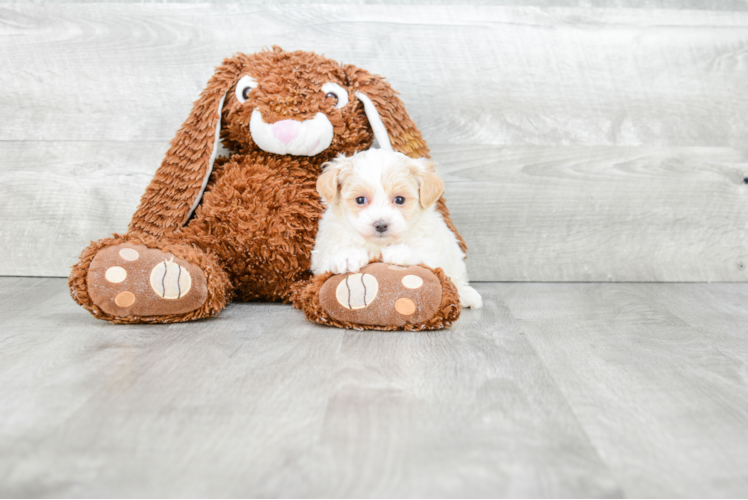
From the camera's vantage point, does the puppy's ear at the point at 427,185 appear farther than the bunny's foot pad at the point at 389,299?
Yes

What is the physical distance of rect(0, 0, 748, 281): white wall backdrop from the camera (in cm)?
152

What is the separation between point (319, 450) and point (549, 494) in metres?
0.23

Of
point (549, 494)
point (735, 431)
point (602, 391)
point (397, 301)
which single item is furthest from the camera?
point (397, 301)

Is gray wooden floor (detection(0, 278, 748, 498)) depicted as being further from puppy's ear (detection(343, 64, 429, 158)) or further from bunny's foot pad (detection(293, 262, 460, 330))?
puppy's ear (detection(343, 64, 429, 158))

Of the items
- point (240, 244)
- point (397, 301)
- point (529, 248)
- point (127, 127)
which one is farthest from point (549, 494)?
point (127, 127)

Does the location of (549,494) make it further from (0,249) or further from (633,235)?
(0,249)

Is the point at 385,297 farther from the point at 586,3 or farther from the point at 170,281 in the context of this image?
the point at 586,3

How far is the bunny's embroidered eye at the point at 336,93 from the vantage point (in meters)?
1.25

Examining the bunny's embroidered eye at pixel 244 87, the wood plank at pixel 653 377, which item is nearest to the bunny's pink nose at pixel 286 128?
the bunny's embroidered eye at pixel 244 87

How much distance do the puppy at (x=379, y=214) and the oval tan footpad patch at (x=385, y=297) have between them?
0.05m

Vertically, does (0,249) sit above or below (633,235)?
above

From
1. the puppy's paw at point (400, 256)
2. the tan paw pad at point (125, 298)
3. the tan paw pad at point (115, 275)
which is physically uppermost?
the tan paw pad at point (115, 275)

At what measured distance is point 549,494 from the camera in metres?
0.59

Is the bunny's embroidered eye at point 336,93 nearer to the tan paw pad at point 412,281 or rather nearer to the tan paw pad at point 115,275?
the tan paw pad at point 412,281
